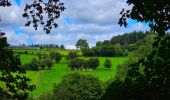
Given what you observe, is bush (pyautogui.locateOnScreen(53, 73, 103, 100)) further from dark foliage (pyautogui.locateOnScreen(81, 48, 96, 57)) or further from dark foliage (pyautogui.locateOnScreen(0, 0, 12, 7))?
dark foliage (pyautogui.locateOnScreen(0, 0, 12, 7))

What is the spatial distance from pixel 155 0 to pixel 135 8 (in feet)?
1.49

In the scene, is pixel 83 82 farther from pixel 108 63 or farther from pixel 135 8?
pixel 135 8

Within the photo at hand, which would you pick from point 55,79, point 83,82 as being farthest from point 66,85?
point 55,79

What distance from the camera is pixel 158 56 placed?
854 centimetres

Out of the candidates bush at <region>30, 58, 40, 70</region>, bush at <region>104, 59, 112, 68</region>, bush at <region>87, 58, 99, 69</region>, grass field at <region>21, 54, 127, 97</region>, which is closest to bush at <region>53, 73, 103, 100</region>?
grass field at <region>21, 54, 127, 97</region>

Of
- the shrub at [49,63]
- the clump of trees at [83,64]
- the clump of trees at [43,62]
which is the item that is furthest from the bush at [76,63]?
the clump of trees at [43,62]

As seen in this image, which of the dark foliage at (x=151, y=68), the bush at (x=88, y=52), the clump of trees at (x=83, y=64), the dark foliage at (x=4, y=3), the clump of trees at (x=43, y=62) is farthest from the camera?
the bush at (x=88, y=52)

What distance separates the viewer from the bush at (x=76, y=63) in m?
153

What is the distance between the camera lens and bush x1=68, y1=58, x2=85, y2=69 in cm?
15288

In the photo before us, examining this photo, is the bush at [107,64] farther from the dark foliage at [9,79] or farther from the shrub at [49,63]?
the dark foliage at [9,79]

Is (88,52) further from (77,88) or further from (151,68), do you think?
(151,68)

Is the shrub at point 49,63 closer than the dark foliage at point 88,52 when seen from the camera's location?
Yes

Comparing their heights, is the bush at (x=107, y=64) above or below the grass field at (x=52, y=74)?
above

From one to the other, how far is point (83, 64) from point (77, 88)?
51.2 metres
